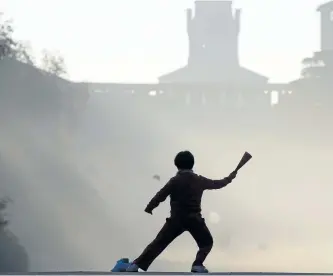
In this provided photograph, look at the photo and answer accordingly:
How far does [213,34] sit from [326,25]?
39034 millimetres

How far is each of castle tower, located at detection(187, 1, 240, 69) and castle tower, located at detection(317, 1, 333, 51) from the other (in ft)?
108

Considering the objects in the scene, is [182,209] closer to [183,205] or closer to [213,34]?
[183,205]

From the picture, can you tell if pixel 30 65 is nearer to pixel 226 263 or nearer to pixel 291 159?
pixel 226 263

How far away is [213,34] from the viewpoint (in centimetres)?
17988

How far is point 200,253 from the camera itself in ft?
28.0

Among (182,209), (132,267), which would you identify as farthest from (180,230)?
(132,267)

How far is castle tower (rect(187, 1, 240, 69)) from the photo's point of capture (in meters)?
178

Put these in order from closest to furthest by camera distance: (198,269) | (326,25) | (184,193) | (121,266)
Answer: (198,269) < (121,266) < (184,193) < (326,25)

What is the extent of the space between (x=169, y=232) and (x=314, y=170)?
120495 mm

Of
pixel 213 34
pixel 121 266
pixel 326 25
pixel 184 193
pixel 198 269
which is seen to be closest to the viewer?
pixel 198 269

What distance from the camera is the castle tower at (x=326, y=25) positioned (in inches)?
5630

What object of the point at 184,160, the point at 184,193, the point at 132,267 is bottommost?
the point at 132,267

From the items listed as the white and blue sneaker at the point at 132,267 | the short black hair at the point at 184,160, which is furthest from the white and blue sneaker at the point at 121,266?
the short black hair at the point at 184,160

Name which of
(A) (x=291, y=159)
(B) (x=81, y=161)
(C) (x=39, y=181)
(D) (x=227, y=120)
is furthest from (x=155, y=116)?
(C) (x=39, y=181)
